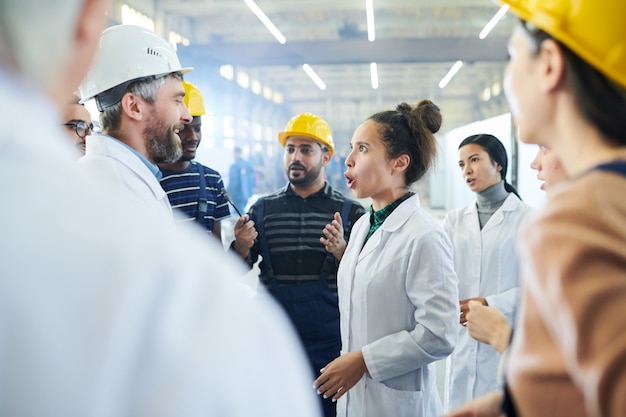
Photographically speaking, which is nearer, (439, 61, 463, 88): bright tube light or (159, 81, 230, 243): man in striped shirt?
(159, 81, 230, 243): man in striped shirt

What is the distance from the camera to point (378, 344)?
6.86 ft

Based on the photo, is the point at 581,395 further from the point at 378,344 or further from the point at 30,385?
the point at 378,344

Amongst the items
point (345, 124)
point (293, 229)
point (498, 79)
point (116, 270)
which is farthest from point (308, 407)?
point (345, 124)

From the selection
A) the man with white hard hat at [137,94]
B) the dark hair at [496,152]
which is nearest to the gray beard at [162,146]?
the man with white hard hat at [137,94]

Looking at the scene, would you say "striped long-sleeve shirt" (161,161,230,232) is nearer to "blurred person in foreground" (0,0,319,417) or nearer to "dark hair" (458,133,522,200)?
"dark hair" (458,133,522,200)

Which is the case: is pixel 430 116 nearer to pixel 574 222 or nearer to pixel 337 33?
pixel 574 222

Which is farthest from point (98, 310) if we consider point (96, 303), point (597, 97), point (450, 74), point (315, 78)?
point (450, 74)

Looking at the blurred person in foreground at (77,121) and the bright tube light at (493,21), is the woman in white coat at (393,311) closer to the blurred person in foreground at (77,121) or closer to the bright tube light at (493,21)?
the blurred person in foreground at (77,121)

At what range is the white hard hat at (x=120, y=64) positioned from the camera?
89.3 inches

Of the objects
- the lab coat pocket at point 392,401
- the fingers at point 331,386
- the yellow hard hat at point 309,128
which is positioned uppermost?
the yellow hard hat at point 309,128

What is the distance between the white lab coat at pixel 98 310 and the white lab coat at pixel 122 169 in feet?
5.14

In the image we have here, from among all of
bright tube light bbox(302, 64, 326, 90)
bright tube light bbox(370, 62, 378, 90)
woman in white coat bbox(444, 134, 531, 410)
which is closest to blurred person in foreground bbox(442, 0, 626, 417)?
woman in white coat bbox(444, 134, 531, 410)

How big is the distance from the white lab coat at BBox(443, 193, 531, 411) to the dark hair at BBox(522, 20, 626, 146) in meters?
2.34

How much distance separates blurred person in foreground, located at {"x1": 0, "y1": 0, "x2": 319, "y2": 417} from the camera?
1.10ft
